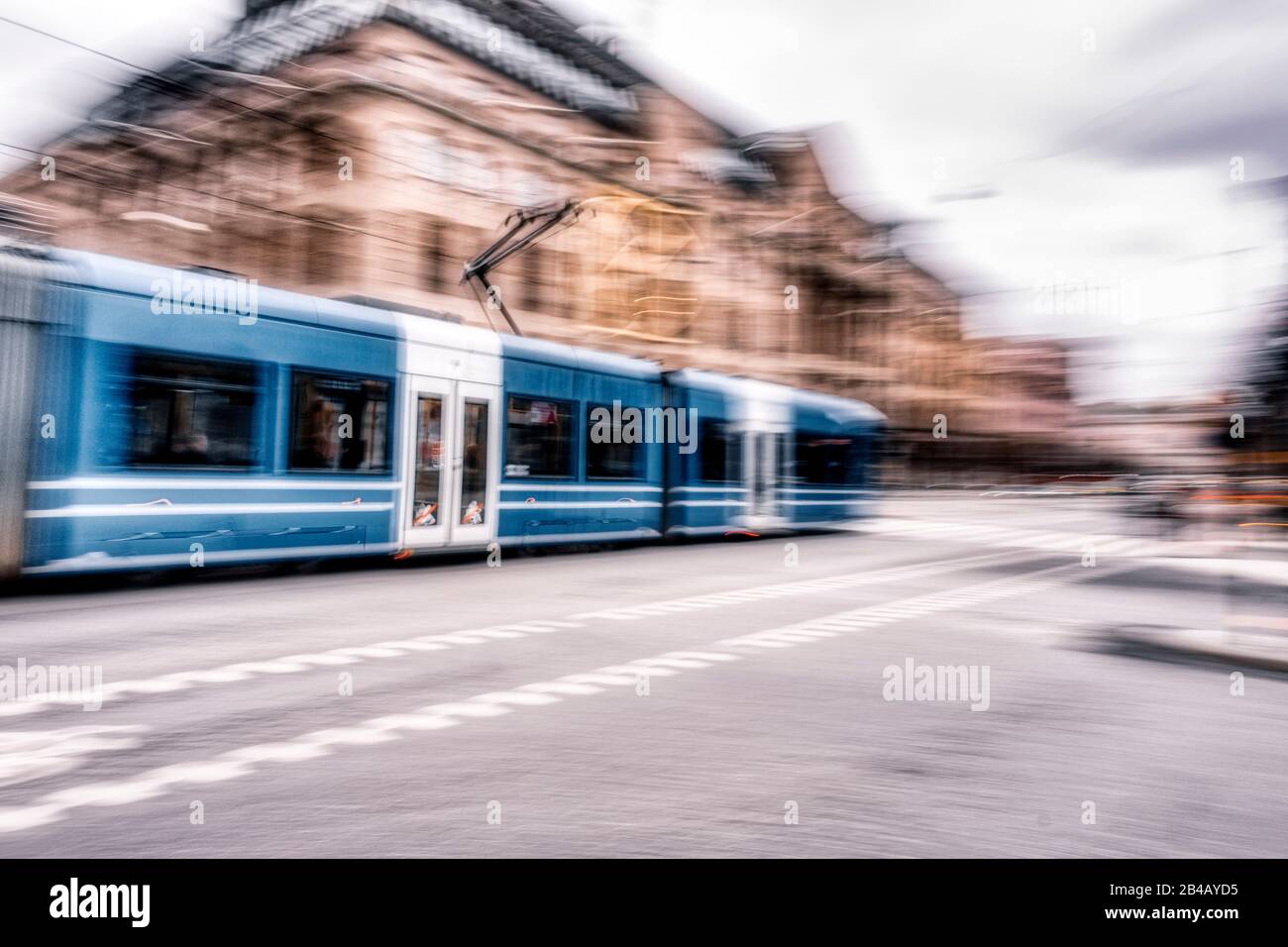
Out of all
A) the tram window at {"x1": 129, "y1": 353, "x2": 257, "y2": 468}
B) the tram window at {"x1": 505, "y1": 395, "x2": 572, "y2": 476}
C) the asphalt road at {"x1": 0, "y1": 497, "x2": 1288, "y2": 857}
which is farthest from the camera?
the tram window at {"x1": 505, "y1": 395, "x2": 572, "y2": 476}

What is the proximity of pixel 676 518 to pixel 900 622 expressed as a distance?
9.34 metres

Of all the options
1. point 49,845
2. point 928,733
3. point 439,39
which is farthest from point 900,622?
point 439,39

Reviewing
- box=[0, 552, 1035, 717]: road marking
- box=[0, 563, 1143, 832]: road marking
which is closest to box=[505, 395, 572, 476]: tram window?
box=[0, 552, 1035, 717]: road marking

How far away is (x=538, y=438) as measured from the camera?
52.9 ft

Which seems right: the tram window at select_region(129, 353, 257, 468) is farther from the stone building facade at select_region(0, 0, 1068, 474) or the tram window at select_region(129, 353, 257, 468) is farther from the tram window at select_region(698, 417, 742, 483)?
the tram window at select_region(698, 417, 742, 483)

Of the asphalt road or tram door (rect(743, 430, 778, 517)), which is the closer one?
the asphalt road

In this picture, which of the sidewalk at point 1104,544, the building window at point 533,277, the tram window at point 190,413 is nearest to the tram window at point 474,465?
the tram window at point 190,413

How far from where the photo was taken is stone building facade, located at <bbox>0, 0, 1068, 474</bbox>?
1224 inches

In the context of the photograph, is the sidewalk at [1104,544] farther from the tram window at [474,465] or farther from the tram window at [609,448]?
the tram window at [474,465]

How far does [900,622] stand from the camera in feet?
34.8

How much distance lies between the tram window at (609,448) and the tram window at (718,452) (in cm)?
184

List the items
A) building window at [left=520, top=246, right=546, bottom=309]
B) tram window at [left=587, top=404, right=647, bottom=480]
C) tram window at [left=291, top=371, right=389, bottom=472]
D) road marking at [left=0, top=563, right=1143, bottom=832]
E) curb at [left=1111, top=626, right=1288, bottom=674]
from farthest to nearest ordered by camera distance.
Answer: building window at [left=520, top=246, right=546, bottom=309]
tram window at [left=587, top=404, right=647, bottom=480]
tram window at [left=291, top=371, right=389, bottom=472]
curb at [left=1111, top=626, right=1288, bottom=674]
road marking at [left=0, top=563, right=1143, bottom=832]

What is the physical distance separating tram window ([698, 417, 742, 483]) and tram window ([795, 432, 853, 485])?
2333 mm

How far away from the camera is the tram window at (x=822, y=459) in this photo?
23.3 m
